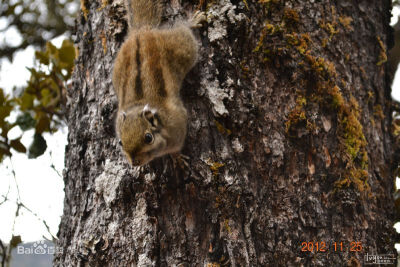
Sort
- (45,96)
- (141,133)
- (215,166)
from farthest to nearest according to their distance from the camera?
(45,96) → (141,133) → (215,166)

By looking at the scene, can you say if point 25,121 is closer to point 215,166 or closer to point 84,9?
point 84,9

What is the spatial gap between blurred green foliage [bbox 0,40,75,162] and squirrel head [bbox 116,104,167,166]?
0.97 m

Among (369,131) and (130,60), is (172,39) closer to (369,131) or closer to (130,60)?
(130,60)

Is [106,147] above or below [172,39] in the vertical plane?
below

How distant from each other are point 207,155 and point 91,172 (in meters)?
0.67

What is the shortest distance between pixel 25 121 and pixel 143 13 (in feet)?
4.09

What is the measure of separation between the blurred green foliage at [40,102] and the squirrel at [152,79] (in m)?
0.86

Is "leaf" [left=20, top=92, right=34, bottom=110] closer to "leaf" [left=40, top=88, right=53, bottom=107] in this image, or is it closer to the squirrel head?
"leaf" [left=40, top=88, right=53, bottom=107]

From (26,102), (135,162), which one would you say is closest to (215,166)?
(135,162)

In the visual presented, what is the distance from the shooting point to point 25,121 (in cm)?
300

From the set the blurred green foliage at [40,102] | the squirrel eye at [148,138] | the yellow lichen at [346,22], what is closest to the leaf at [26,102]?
the blurred green foliage at [40,102]

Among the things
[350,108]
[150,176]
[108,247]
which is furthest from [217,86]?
[108,247]

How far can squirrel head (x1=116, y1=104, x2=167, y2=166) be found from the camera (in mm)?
2119

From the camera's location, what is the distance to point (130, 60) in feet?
7.84
